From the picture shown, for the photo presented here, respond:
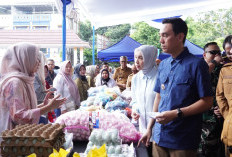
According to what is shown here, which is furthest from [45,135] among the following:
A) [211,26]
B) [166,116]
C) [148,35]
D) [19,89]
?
[211,26]

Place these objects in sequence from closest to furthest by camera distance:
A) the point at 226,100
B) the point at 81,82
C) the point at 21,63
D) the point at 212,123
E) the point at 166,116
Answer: the point at 166,116 < the point at 21,63 < the point at 226,100 < the point at 212,123 < the point at 81,82

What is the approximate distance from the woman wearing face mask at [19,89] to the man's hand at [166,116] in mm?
809

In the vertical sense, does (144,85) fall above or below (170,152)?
above

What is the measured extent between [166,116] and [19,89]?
1060 mm

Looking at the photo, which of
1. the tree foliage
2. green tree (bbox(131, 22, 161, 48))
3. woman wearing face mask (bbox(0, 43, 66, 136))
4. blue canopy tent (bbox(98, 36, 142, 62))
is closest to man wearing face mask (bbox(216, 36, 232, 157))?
woman wearing face mask (bbox(0, 43, 66, 136))

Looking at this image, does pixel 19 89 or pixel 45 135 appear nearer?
pixel 45 135

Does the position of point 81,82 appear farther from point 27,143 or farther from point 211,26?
point 211,26

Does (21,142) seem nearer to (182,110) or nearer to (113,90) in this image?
(182,110)

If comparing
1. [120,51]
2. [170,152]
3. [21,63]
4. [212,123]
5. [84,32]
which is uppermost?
[84,32]

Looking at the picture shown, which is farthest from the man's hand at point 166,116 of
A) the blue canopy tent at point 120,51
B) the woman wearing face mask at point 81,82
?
the blue canopy tent at point 120,51

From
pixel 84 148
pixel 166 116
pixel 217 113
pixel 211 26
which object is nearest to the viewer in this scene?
pixel 166 116

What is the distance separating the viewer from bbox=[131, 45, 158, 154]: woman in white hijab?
2217mm

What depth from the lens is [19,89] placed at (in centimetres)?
167

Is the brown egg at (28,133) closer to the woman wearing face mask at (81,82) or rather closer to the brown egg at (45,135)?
the brown egg at (45,135)
